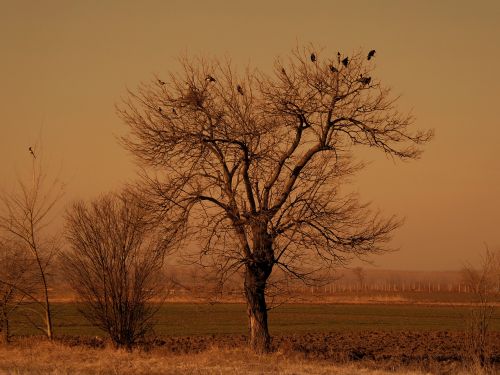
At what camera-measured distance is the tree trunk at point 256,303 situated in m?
20.8

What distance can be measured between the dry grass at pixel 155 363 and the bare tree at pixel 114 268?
2.01 metres

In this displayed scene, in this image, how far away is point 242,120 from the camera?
20109mm

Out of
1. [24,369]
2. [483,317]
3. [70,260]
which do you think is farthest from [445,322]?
[24,369]

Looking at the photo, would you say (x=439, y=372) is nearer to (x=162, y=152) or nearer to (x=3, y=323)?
(x=162, y=152)

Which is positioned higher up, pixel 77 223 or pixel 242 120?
pixel 242 120

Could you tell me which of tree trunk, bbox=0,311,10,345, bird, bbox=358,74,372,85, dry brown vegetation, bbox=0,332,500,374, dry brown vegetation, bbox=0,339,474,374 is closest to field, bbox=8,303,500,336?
tree trunk, bbox=0,311,10,345

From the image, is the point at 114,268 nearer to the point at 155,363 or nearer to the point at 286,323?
the point at 155,363

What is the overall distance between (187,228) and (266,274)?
110 inches

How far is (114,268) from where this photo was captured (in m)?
22.4

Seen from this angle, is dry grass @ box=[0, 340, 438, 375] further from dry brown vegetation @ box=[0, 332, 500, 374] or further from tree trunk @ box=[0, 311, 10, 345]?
tree trunk @ box=[0, 311, 10, 345]

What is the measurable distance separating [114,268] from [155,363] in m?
5.88

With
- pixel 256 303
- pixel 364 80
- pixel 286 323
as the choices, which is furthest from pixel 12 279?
pixel 286 323

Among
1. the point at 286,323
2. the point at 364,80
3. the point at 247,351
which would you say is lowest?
the point at 286,323

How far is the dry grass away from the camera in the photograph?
15808mm
